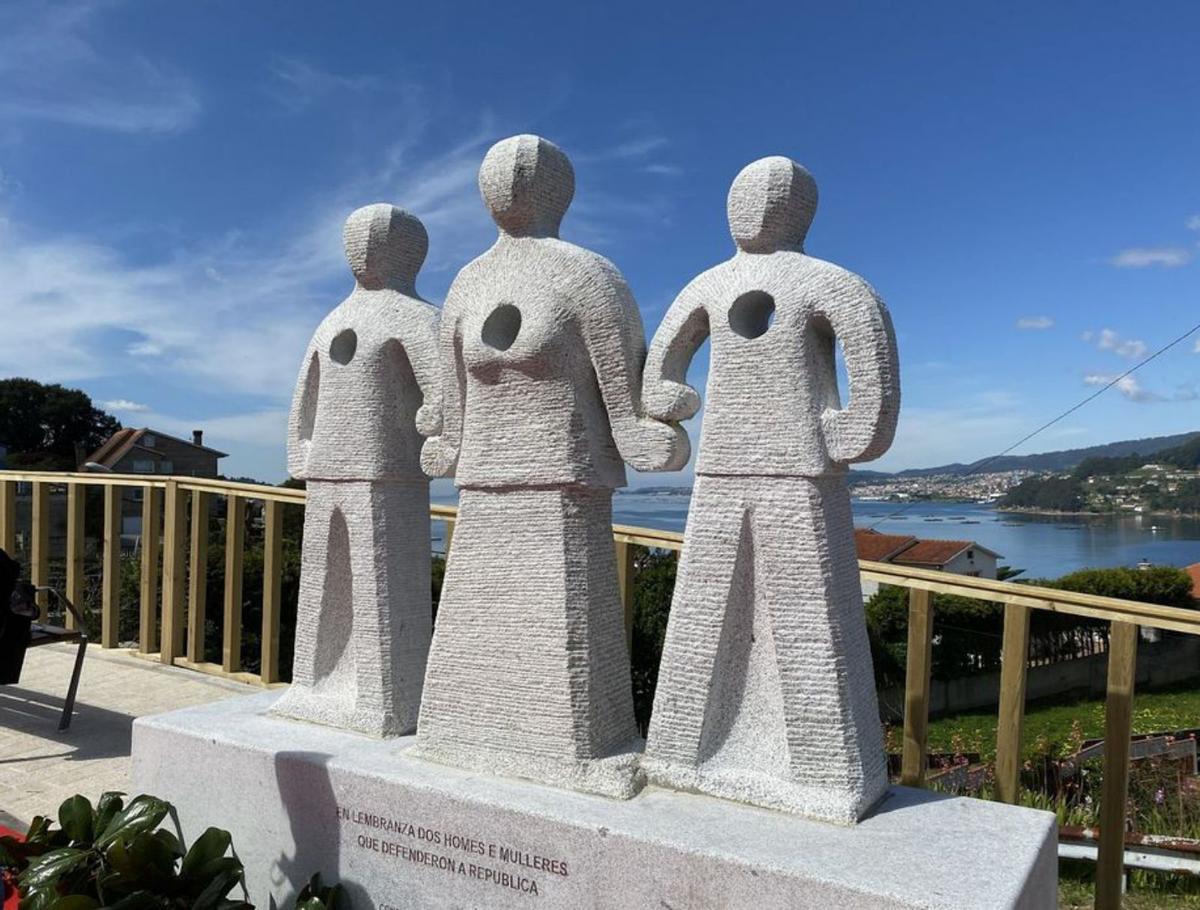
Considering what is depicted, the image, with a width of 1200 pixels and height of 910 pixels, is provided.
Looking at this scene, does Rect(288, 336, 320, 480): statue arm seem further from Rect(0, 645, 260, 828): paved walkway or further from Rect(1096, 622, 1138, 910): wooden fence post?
Rect(1096, 622, 1138, 910): wooden fence post

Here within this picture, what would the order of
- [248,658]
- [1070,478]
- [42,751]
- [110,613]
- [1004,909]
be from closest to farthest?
[1004,909] → [42,751] → [110,613] → [248,658] → [1070,478]

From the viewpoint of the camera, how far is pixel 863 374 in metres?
2.52

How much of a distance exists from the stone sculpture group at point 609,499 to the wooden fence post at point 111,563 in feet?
12.6

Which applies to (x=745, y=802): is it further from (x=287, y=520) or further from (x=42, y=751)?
(x=287, y=520)

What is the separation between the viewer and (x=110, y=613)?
6.59m

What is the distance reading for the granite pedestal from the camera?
2.31 meters

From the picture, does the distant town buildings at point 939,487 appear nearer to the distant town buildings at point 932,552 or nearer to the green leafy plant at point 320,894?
the distant town buildings at point 932,552

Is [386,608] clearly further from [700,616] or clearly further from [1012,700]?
[1012,700]

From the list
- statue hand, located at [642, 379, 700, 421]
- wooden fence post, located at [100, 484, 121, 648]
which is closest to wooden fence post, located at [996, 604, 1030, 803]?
statue hand, located at [642, 379, 700, 421]

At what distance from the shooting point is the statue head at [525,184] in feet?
9.95

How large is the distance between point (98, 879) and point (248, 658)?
11457 mm

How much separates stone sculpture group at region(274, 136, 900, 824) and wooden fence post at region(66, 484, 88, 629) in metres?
4.20

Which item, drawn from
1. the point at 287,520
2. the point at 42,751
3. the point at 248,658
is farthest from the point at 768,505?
the point at 287,520

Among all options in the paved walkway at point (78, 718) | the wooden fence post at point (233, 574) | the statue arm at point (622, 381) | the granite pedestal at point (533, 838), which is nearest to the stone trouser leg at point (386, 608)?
the granite pedestal at point (533, 838)
